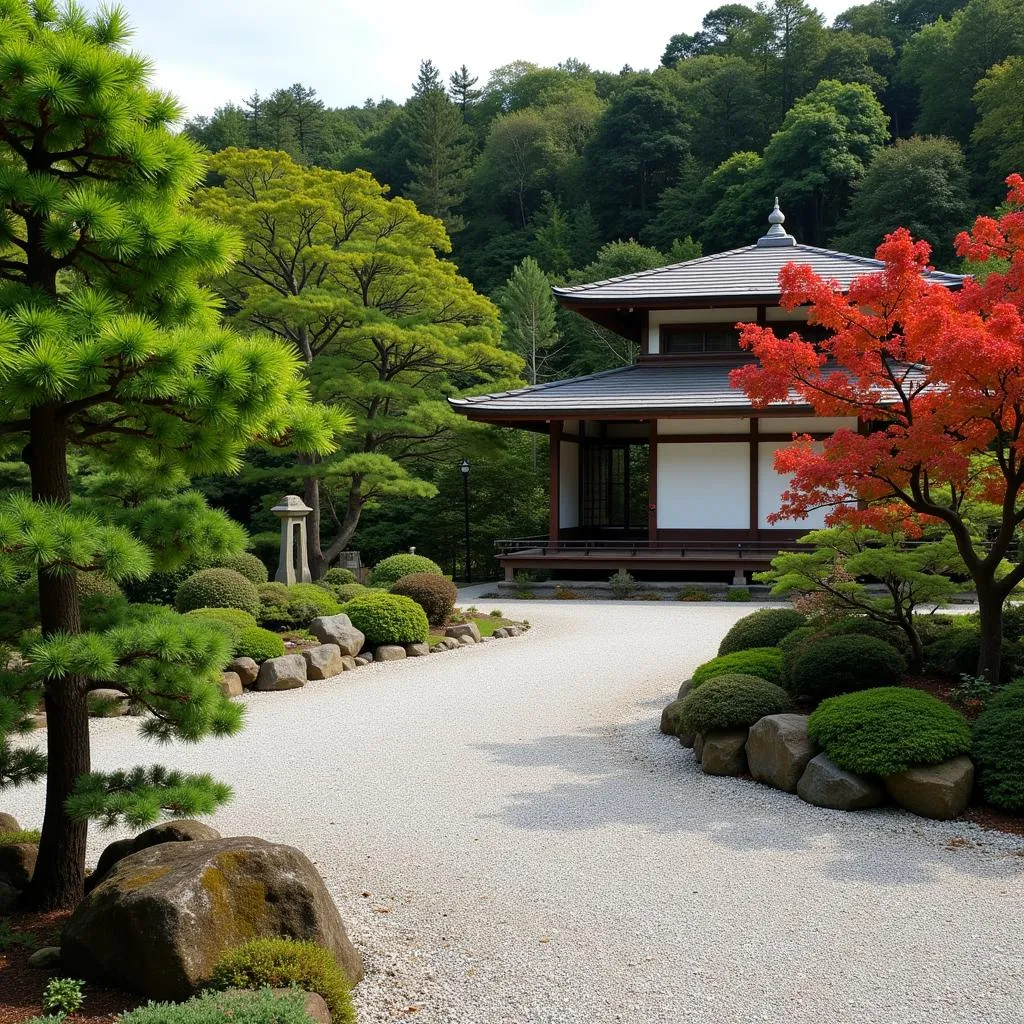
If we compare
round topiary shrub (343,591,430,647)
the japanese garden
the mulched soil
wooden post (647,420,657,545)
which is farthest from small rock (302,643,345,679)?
wooden post (647,420,657,545)

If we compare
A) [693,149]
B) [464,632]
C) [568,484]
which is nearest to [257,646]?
[464,632]

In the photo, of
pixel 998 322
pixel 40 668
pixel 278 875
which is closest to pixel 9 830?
pixel 40 668

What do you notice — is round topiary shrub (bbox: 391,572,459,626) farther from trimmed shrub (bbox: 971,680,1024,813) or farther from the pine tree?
the pine tree

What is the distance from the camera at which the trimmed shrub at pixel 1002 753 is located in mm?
5848

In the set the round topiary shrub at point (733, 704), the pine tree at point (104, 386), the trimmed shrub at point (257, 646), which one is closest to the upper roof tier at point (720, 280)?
the trimmed shrub at point (257, 646)

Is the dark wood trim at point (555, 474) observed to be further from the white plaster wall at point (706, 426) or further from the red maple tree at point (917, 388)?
the red maple tree at point (917, 388)

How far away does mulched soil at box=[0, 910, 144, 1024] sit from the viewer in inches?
139

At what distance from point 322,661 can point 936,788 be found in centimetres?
672

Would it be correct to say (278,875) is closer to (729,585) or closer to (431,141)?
(729,585)

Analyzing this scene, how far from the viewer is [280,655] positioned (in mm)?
10727

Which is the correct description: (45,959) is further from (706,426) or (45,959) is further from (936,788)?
(706,426)

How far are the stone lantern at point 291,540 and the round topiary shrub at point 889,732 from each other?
10.3 metres

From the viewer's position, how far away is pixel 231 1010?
10.4 feet

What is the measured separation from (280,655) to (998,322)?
7.53 meters
